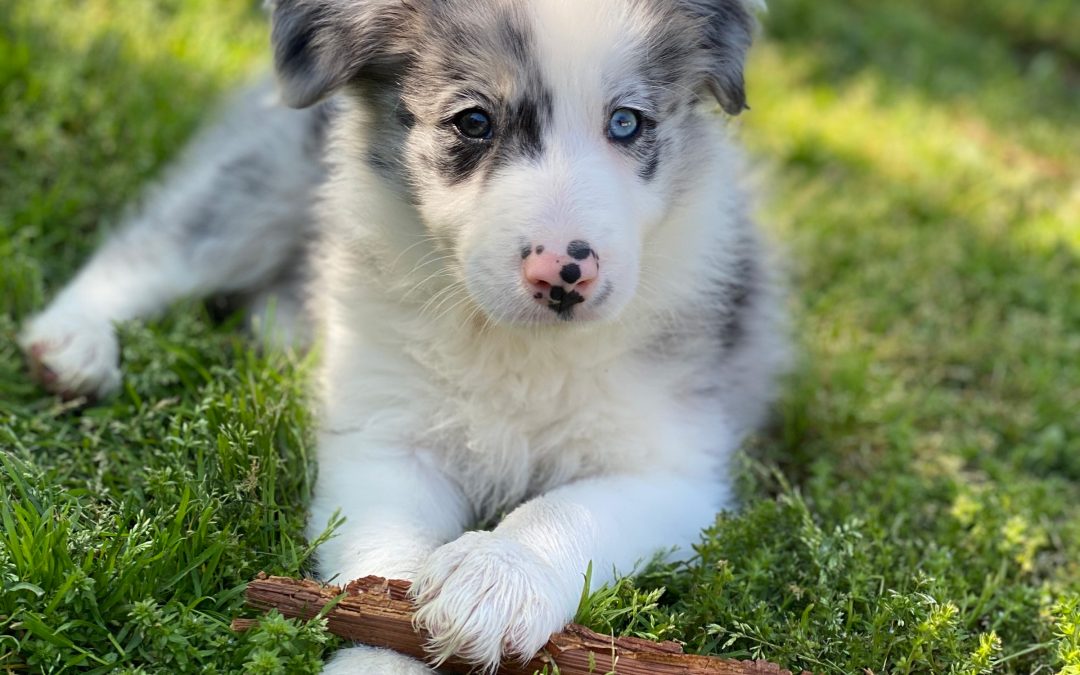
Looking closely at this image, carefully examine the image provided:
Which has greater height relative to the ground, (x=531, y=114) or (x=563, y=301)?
(x=531, y=114)

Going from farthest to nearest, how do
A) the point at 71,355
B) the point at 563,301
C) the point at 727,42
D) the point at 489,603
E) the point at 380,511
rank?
the point at 71,355 < the point at 727,42 < the point at 380,511 < the point at 563,301 < the point at 489,603

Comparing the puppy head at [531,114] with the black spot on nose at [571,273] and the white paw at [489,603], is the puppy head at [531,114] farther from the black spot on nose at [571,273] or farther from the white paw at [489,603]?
the white paw at [489,603]

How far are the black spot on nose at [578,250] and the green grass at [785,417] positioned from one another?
30.2 inches

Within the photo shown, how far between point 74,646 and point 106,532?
1.00 feet

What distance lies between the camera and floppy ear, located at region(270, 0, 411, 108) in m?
2.76

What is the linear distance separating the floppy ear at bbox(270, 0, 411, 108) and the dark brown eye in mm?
279

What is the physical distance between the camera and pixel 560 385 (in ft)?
9.66

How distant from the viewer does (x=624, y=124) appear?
261 centimetres

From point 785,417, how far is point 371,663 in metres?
1.88

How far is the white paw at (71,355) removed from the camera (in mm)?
3279

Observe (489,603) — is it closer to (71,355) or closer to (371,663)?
(371,663)

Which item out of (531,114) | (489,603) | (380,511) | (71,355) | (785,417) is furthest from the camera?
(785,417)

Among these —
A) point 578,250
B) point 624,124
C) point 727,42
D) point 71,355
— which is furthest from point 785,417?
point 71,355

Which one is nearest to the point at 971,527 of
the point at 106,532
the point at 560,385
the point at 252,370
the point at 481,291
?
the point at 560,385
